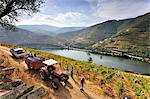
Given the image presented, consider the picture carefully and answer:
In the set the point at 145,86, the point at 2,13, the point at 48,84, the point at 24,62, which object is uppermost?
the point at 2,13

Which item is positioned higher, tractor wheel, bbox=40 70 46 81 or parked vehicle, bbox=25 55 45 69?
parked vehicle, bbox=25 55 45 69

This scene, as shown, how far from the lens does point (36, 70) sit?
30062 mm

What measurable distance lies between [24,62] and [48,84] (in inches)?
249

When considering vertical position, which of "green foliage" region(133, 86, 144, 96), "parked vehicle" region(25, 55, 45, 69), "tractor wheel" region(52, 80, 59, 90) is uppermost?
"parked vehicle" region(25, 55, 45, 69)

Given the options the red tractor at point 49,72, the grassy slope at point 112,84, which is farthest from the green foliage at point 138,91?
the red tractor at point 49,72

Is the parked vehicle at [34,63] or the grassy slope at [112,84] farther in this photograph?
the grassy slope at [112,84]

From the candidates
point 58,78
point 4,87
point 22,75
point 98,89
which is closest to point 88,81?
point 98,89

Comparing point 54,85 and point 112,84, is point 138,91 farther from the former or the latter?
point 54,85

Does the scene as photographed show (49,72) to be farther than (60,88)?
No

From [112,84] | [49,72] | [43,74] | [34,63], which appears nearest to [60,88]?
[49,72]

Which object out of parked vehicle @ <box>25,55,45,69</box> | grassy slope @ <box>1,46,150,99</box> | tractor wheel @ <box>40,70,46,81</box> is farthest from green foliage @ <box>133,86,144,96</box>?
parked vehicle @ <box>25,55,45,69</box>

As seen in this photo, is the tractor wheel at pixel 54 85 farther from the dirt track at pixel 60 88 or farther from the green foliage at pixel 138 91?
the green foliage at pixel 138 91

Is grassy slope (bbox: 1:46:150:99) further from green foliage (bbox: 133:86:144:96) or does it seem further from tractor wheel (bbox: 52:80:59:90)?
tractor wheel (bbox: 52:80:59:90)

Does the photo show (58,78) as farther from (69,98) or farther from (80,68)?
(80,68)
